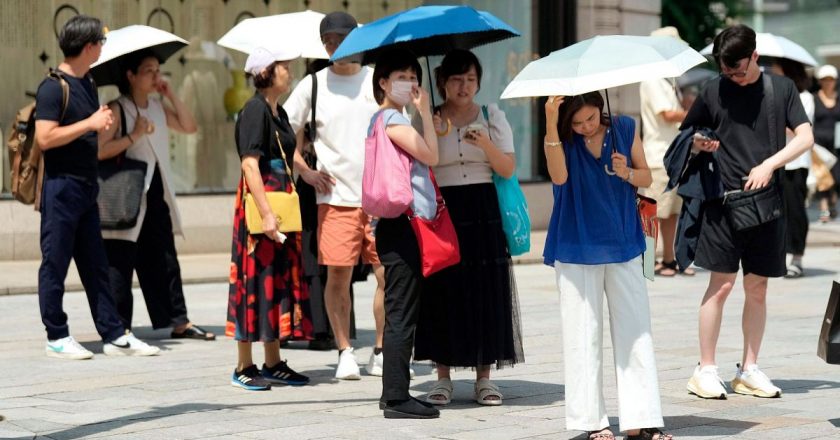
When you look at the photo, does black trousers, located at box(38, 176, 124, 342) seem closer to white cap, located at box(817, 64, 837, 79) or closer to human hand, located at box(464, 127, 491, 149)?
human hand, located at box(464, 127, 491, 149)

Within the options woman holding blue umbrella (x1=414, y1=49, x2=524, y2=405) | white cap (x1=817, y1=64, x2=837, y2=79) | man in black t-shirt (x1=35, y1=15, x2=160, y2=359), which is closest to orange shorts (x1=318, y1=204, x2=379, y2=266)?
woman holding blue umbrella (x1=414, y1=49, x2=524, y2=405)

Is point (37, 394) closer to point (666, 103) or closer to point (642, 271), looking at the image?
point (642, 271)

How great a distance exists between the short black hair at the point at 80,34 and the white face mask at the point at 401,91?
8.84 feet

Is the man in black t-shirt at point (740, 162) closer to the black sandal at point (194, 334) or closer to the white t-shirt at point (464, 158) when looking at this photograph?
the white t-shirt at point (464, 158)

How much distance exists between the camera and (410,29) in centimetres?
738

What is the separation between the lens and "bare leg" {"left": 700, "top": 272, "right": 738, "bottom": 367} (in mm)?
8039

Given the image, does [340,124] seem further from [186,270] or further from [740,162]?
[186,270]

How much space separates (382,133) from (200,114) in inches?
407

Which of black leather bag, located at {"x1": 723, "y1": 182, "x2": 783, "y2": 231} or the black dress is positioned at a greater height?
black leather bag, located at {"x1": 723, "y1": 182, "x2": 783, "y2": 231}

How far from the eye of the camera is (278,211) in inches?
334

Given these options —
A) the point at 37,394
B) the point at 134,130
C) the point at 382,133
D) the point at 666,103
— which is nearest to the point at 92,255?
the point at 134,130

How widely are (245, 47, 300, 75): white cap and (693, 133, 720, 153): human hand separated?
89.7 inches

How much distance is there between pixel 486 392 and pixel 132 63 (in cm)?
388

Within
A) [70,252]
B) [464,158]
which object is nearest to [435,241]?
[464,158]
